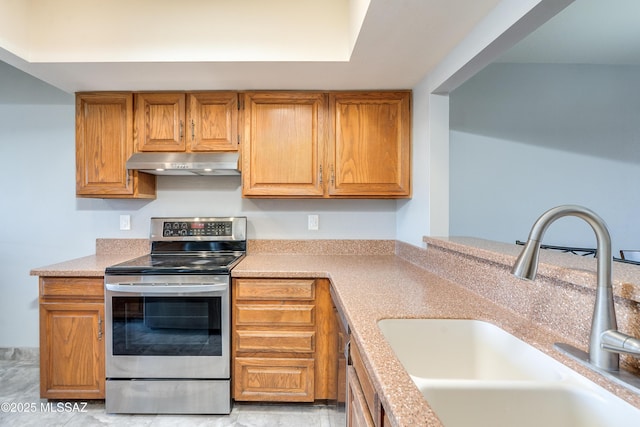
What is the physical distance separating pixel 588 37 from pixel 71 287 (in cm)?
377

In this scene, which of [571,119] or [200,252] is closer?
[200,252]

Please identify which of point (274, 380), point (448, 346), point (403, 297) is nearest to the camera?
point (448, 346)

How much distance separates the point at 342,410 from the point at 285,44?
1.84 metres

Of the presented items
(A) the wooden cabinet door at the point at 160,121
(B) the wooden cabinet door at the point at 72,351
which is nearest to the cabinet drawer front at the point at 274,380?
(B) the wooden cabinet door at the point at 72,351

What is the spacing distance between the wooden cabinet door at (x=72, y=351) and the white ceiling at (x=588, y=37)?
3337 millimetres

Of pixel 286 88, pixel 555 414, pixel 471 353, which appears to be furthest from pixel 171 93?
pixel 555 414

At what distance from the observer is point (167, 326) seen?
1.79 metres

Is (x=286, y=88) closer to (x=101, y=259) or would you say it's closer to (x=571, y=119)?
(x=101, y=259)

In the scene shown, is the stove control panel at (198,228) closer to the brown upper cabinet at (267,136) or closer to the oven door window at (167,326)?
the brown upper cabinet at (267,136)

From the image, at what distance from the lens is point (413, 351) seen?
1056 millimetres

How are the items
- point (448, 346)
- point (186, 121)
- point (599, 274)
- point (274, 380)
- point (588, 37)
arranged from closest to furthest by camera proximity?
1. point (599, 274)
2. point (448, 346)
3. point (274, 380)
4. point (186, 121)
5. point (588, 37)

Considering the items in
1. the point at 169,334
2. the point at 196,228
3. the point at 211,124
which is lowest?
the point at 169,334

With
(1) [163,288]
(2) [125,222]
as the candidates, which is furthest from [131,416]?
(2) [125,222]

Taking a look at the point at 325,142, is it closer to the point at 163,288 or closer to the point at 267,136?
the point at 267,136
